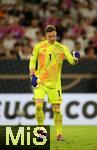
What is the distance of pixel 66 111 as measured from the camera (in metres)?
17.0

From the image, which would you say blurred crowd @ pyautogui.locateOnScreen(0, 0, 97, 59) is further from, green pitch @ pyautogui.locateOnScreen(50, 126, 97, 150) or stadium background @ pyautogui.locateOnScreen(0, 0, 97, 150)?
green pitch @ pyautogui.locateOnScreen(50, 126, 97, 150)

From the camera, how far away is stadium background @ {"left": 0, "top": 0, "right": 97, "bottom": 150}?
55.7 feet

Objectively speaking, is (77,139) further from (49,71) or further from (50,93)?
(49,71)

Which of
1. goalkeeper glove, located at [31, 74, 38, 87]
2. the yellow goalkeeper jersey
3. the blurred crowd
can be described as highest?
the blurred crowd

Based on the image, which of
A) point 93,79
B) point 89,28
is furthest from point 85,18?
point 93,79

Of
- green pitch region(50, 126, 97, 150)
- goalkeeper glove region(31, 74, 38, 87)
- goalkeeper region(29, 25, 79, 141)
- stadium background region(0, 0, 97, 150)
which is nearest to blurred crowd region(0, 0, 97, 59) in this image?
stadium background region(0, 0, 97, 150)

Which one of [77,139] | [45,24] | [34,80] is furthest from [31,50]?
[77,139]

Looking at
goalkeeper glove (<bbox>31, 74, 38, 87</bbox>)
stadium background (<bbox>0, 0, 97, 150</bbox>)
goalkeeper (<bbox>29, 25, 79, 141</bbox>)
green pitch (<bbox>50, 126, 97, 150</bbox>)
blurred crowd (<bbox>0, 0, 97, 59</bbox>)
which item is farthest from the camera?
blurred crowd (<bbox>0, 0, 97, 59</bbox>)

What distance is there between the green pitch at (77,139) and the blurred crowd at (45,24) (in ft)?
11.4

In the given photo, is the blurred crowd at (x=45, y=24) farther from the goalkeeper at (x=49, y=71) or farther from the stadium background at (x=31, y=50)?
the goalkeeper at (x=49, y=71)

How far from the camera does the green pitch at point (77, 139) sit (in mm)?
11409

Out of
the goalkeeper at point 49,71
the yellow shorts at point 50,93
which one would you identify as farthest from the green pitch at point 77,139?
the yellow shorts at point 50,93

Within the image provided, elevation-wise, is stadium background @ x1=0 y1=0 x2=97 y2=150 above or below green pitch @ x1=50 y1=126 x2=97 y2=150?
above

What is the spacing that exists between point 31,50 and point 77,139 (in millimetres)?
5775
